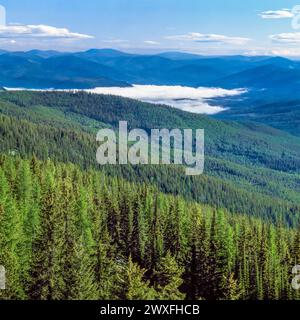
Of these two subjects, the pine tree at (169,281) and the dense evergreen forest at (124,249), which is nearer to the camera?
the dense evergreen forest at (124,249)

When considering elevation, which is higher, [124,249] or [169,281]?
[169,281]

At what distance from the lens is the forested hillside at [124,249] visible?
65000 mm

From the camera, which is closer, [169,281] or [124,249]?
[169,281]

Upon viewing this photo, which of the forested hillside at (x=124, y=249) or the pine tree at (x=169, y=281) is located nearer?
the forested hillside at (x=124, y=249)

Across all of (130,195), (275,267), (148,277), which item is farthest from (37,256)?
(130,195)

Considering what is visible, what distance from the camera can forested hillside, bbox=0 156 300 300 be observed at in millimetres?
65000

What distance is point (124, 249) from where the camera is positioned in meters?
102

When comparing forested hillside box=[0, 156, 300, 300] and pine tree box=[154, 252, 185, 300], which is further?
pine tree box=[154, 252, 185, 300]

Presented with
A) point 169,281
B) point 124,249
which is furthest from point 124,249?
point 169,281

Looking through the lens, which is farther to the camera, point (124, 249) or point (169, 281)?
point (124, 249)

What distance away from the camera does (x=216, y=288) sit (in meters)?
83.2

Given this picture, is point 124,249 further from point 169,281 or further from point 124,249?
point 169,281
